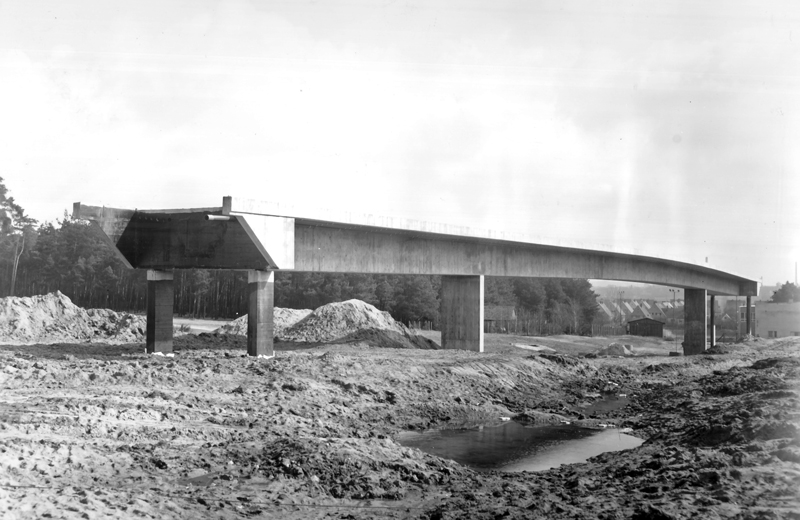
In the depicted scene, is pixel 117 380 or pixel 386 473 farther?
pixel 117 380

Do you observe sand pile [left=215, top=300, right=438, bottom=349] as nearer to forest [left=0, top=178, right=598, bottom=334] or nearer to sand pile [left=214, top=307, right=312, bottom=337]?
sand pile [left=214, top=307, right=312, bottom=337]

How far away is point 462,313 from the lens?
104ft

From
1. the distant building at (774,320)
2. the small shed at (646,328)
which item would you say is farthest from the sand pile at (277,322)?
the distant building at (774,320)

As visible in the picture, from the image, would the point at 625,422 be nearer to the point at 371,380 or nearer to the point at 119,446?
the point at 371,380

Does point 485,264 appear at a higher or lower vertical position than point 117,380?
higher

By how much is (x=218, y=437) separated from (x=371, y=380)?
6.98m

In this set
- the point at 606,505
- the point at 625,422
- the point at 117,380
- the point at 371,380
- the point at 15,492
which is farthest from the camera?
the point at 371,380

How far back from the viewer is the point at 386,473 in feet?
36.6

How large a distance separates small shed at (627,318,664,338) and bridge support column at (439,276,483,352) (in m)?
52.0

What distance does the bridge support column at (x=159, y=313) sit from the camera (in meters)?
23.0

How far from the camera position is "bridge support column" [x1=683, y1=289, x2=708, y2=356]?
170 ft

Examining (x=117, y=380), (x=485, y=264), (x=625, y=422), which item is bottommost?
(x=625, y=422)

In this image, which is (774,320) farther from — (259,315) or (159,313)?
(159,313)

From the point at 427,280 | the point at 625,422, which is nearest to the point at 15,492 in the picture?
the point at 625,422
